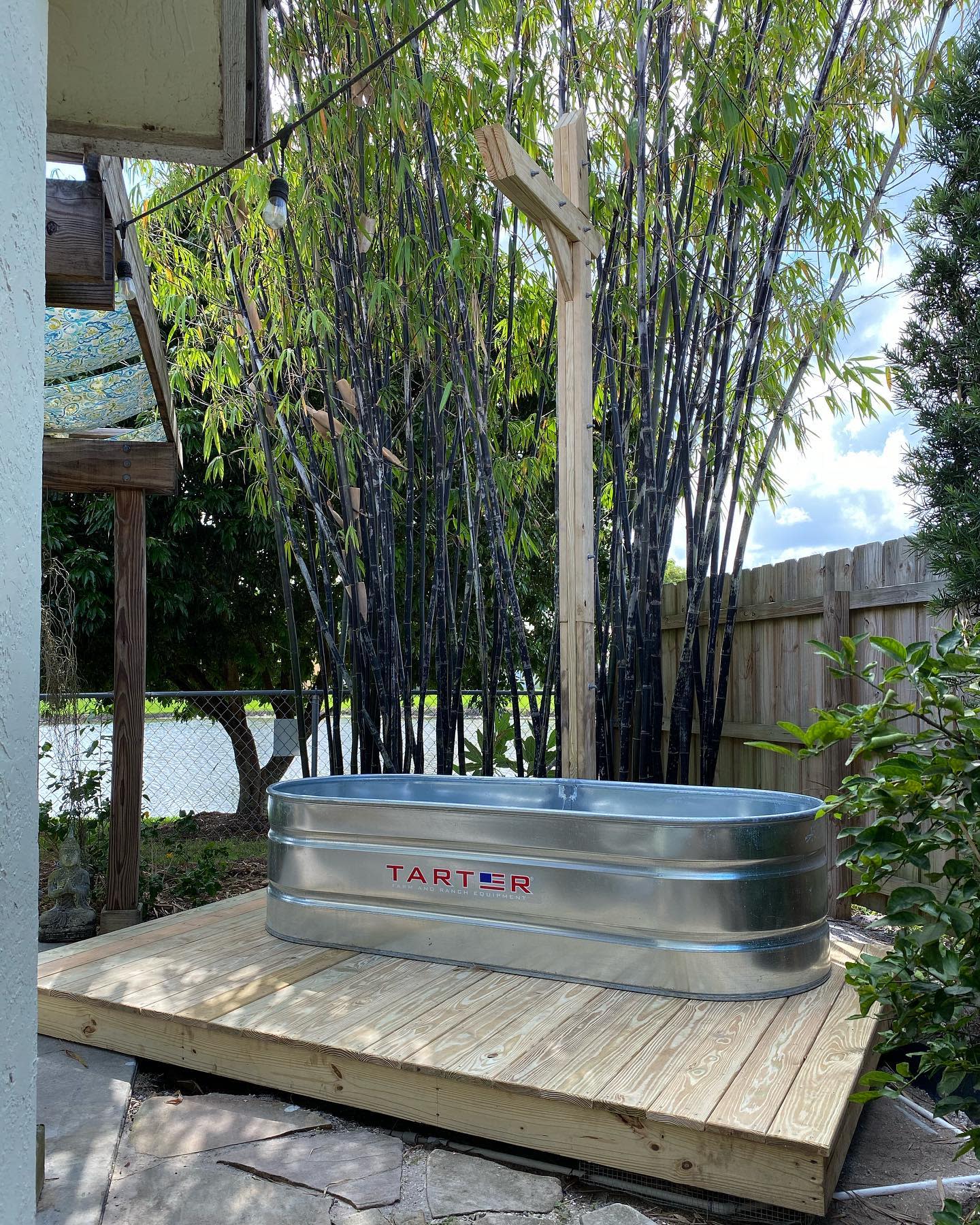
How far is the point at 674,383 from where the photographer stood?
3166 mm

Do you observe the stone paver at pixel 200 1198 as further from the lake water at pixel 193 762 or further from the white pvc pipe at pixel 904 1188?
the lake water at pixel 193 762

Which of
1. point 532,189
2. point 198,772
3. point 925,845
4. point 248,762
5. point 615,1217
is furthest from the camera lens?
point 198,772

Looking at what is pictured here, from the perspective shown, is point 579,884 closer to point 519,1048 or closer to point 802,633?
point 519,1048

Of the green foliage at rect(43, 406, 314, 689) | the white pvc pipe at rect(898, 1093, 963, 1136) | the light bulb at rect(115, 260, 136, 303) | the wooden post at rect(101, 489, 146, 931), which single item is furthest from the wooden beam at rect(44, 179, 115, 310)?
the green foliage at rect(43, 406, 314, 689)

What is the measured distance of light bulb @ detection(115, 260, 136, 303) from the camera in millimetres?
2344

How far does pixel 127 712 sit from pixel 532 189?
2262mm

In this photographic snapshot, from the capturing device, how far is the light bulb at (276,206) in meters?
2.19

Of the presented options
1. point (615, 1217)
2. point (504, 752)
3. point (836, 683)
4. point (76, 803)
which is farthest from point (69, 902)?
point (836, 683)

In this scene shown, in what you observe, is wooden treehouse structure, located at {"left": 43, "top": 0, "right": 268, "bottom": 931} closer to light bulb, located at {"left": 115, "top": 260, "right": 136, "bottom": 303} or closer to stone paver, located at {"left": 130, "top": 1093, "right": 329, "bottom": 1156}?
light bulb, located at {"left": 115, "top": 260, "right": 136, "bottom": 303}

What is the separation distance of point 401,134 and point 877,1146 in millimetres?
3102

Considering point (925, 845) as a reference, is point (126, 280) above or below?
above

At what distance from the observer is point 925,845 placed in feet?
4.13

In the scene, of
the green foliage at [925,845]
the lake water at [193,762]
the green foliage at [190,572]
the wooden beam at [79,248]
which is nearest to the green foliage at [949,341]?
the green foliage at [925,845]

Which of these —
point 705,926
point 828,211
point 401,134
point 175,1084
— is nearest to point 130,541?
point 401,134
